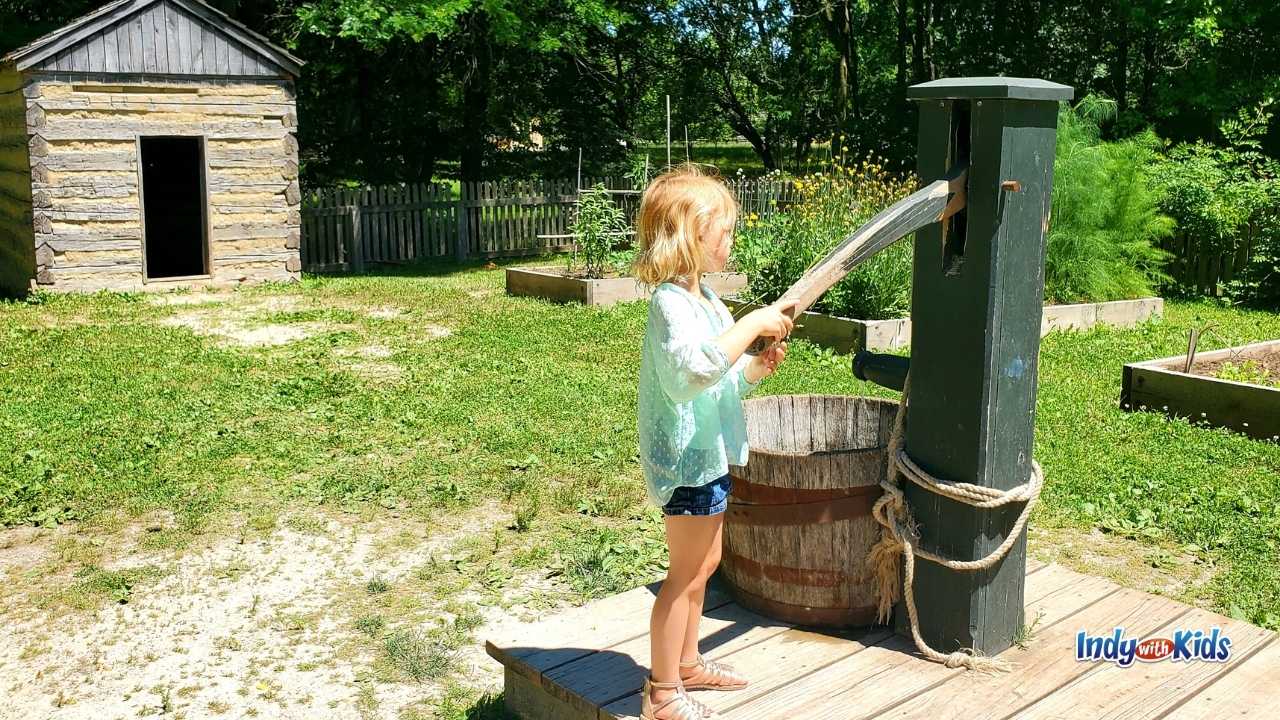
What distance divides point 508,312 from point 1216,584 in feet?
27.0

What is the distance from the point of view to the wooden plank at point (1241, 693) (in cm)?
298

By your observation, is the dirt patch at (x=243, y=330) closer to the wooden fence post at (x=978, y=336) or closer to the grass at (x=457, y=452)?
the grass at (x=457, y=452)

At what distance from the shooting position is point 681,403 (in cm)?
297

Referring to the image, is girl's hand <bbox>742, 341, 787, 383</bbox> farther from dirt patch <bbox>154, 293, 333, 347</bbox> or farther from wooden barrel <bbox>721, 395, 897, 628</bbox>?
dirt patch <bbox>154, 293, 333, 347</bbox>

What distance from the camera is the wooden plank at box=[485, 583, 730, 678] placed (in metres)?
3.40

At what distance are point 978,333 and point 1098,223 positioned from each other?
390 inches

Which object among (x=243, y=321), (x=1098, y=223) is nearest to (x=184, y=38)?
(x=243, y=321)

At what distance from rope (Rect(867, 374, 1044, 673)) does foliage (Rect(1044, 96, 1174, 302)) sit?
8.63m

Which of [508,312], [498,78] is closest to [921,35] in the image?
[498,78]

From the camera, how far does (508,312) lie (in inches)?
469

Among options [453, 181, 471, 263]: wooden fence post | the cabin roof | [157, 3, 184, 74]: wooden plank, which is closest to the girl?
→ the cabin roof

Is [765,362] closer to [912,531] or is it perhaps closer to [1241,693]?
[912,531]

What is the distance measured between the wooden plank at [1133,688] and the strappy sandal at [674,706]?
0.83 m

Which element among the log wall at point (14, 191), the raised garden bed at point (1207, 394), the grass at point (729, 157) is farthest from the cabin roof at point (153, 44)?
the grass at point (729, 157)
